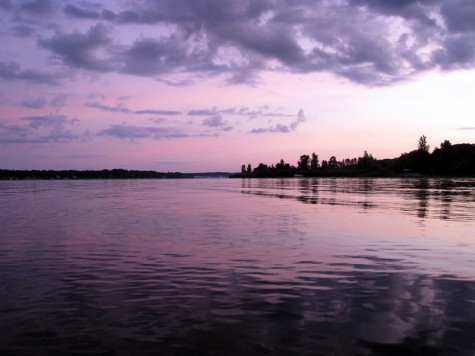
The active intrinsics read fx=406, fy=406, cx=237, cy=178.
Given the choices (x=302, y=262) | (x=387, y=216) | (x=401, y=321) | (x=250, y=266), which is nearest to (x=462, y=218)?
(x=387, y=216)

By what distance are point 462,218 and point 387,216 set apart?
204 inches

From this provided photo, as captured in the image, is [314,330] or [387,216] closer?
[314,330]

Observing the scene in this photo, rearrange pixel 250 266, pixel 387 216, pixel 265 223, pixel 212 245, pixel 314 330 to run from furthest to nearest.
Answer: pixel 387 216 → pixel 265 223 → pixel 212 245 → pixel 250 266 → pixel 314 330

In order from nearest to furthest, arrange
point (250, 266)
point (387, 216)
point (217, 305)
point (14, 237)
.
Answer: point (217, 305) < point (250, 266) < point (14, 237) < point (387, 216)

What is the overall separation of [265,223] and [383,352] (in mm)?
21011

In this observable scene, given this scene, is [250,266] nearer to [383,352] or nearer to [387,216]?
[383,352]

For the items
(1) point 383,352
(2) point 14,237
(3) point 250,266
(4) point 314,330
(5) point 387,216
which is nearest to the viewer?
(1) point 383,352

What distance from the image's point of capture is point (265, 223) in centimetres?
2870

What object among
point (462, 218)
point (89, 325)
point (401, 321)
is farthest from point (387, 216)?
point (89, 325)

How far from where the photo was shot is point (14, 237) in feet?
75.3

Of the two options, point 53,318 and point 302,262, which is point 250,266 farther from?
point 53,318

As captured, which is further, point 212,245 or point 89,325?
point 212,245

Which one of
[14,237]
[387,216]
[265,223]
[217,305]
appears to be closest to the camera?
[217,305]

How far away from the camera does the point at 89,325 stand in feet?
29.9
